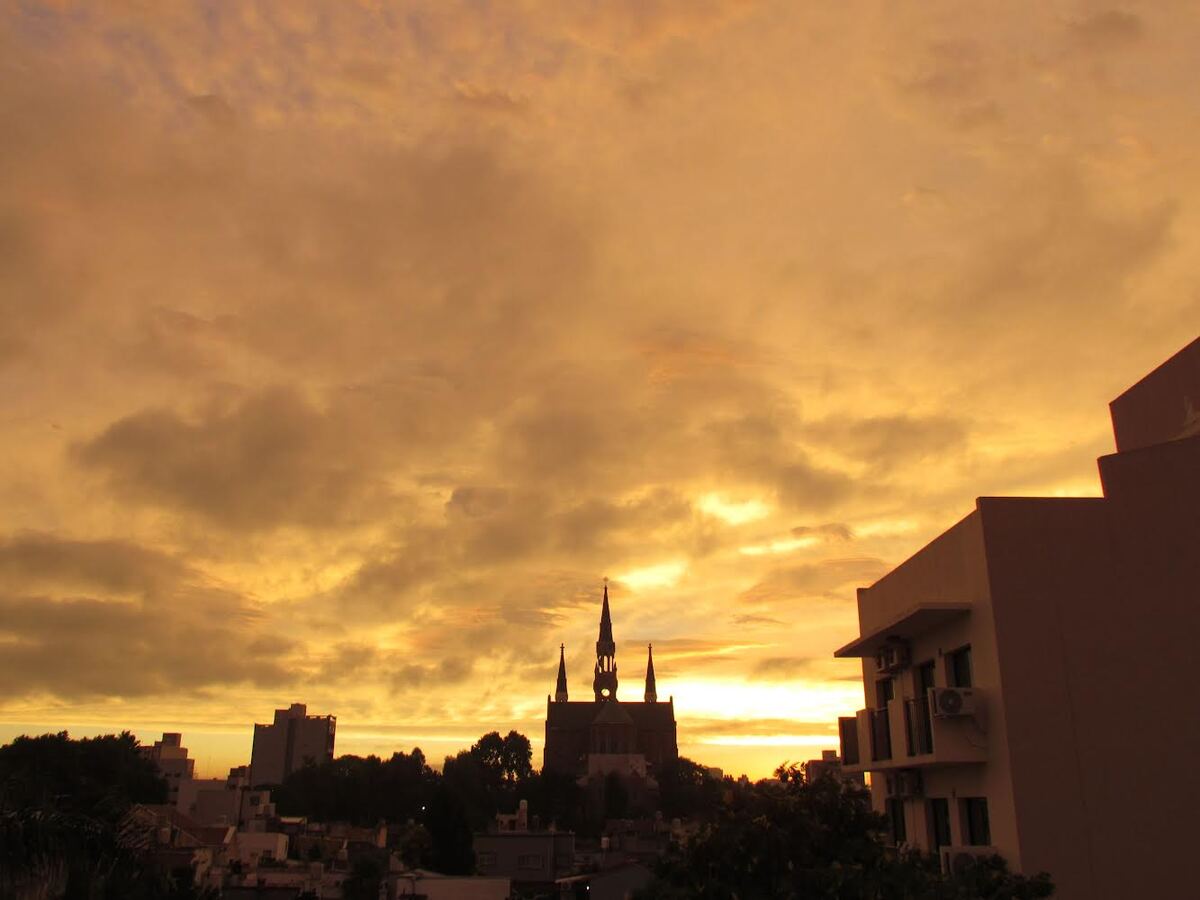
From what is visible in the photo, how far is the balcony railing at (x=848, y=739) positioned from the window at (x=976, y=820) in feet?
18.0

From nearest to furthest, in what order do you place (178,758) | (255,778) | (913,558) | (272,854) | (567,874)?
1. (913,558)
2. (567,874)
3. (272,854)
4. (178,758)
5. (255,778)

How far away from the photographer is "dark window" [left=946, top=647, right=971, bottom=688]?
1569cm

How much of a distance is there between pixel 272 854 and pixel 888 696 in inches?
1945

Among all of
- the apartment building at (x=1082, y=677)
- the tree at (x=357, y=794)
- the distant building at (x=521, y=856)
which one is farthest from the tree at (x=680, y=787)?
the apartment building at (x=1082, y=677)

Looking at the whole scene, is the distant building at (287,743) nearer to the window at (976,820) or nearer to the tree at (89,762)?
the tree at (89,762)

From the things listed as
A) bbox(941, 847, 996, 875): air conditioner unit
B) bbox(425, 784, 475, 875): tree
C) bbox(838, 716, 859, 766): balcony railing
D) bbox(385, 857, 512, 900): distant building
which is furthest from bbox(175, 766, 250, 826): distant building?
bbox(941, 847, 996, 875): air conditioner unit

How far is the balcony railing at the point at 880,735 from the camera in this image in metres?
18.5

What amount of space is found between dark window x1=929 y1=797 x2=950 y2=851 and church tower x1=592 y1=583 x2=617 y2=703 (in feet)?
525

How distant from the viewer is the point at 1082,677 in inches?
548

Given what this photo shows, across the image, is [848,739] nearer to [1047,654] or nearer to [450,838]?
[1047,654]

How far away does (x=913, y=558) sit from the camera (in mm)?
18109

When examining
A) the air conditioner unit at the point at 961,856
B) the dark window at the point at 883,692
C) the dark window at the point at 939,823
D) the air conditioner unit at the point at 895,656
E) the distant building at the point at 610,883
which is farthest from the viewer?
the distant building at the point at 610,883

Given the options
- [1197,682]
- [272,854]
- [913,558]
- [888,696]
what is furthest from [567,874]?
[1197,682]

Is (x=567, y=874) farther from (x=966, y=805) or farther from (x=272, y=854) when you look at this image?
(x=966, y=805)
